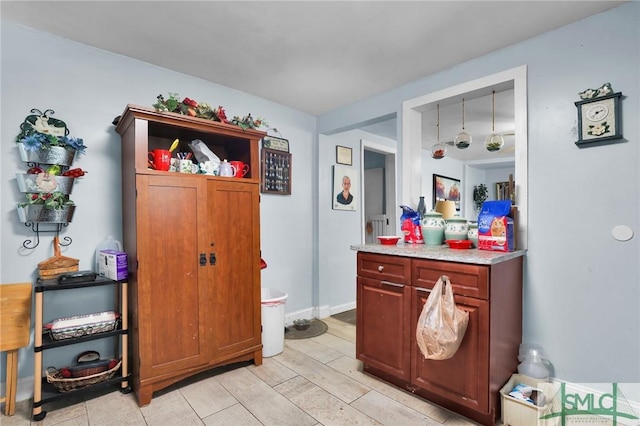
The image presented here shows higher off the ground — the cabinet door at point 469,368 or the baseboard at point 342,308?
the cabinet door at point 469,368

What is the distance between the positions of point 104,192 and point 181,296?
3.14 feet

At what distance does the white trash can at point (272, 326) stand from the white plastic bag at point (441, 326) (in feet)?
4.23

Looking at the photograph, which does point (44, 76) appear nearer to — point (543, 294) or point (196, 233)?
point (196, 233)

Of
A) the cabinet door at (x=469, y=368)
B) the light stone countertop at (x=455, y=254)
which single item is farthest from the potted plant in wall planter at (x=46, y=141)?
the cabinet door at (x=469, y=368)

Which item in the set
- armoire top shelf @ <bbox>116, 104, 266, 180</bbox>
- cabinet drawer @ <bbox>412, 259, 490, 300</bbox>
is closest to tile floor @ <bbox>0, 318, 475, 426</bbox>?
cabinet drawer @ <bbox>412, 259, 490, 300</bbox>

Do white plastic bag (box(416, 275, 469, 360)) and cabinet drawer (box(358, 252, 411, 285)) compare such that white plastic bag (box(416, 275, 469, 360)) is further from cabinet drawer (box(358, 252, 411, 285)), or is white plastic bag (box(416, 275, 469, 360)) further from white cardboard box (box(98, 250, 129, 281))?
white cardboard box (box(98, 250, 129, 281))

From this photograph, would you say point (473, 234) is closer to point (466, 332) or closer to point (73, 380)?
point (466, 332)

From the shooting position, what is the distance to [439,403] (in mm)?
1877

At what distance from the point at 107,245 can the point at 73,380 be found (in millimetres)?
858

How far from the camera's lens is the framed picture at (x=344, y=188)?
372 centimetres

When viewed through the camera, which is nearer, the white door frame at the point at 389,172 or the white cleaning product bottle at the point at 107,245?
the white cleaning product bottle at the point at 107,245

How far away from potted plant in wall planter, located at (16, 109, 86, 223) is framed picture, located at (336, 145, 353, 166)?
8.31ft

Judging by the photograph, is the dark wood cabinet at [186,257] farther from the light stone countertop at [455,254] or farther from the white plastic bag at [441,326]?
the white plastic bag at [441,326]

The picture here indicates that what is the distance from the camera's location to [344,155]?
12.7ft
